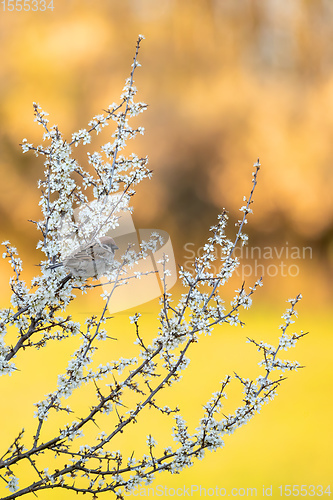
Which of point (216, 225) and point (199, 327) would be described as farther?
point (216, 225)

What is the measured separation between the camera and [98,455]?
247cm

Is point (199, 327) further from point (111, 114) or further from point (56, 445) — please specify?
point (111, 114)

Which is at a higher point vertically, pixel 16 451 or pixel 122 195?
pixel 122 195

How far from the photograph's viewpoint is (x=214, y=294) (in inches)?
102

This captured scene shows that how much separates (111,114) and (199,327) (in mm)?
1224

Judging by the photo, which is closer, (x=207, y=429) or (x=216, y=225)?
(x=207, y=429)

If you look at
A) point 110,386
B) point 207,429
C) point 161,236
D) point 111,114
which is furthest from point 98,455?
point 111,114

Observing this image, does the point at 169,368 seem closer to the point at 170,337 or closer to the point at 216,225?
the point at 170,337

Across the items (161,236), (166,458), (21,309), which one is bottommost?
(166,458)

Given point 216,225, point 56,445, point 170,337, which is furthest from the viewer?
point 216,225

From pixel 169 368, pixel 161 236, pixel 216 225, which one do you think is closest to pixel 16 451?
pixel 169 368

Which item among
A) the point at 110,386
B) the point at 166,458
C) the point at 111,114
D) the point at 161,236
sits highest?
the point at 111,114

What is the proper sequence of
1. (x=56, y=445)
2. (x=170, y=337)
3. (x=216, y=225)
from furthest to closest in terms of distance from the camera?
1. (x=216, y=225)
2. (x=56, y=445)
3. (x=170, y=337)

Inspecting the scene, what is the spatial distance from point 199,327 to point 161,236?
556mm
